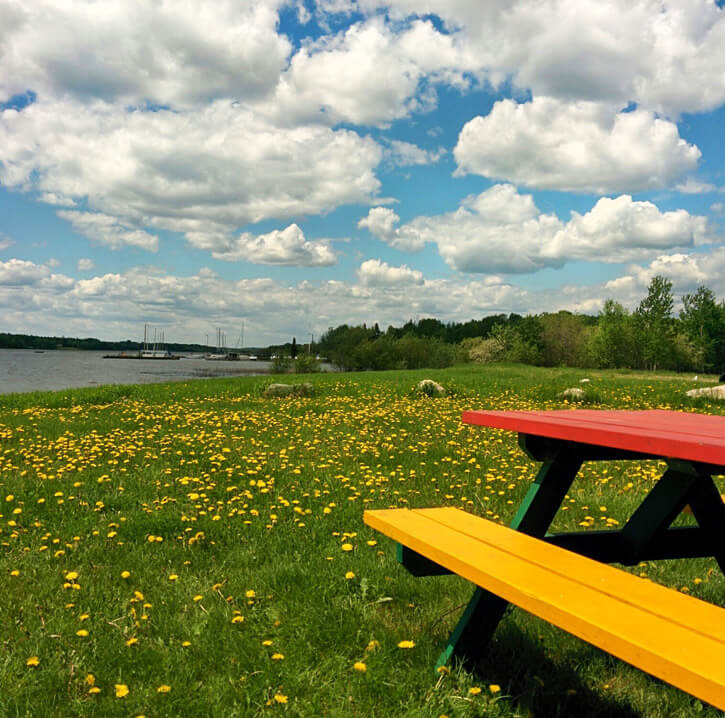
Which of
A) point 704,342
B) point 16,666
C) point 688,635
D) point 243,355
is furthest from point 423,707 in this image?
point 243,355

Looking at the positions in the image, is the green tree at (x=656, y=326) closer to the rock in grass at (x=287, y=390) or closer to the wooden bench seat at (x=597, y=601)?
the rock in grass at (x=287, y=390)

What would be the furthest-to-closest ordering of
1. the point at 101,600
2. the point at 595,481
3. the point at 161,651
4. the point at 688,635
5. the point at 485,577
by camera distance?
the point at 595,481 → the point at 101,600 → the point at 161,651 → the point at 485,577 → the point at 688,635

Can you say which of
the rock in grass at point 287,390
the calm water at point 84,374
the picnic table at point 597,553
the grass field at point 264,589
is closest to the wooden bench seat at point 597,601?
the picnic table at point 597,553

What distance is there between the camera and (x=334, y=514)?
4.82 m

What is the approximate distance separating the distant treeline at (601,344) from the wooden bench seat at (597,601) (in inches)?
1936

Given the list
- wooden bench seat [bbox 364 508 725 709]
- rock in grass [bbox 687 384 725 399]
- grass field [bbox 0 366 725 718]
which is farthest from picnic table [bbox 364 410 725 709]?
rock in grass [bbox 687 384 725 399]

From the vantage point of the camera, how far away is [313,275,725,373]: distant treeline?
50.3 metres

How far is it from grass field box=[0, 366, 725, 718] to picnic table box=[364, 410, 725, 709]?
417mm

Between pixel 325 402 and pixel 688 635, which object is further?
pixel 325 402

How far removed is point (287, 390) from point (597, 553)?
13140 millimetres

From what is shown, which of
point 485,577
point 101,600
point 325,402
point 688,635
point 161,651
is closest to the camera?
point 688,635

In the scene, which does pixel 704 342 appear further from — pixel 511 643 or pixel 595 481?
pixel 511 643

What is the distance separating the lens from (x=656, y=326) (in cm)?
4731

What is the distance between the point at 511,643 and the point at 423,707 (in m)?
0.73
